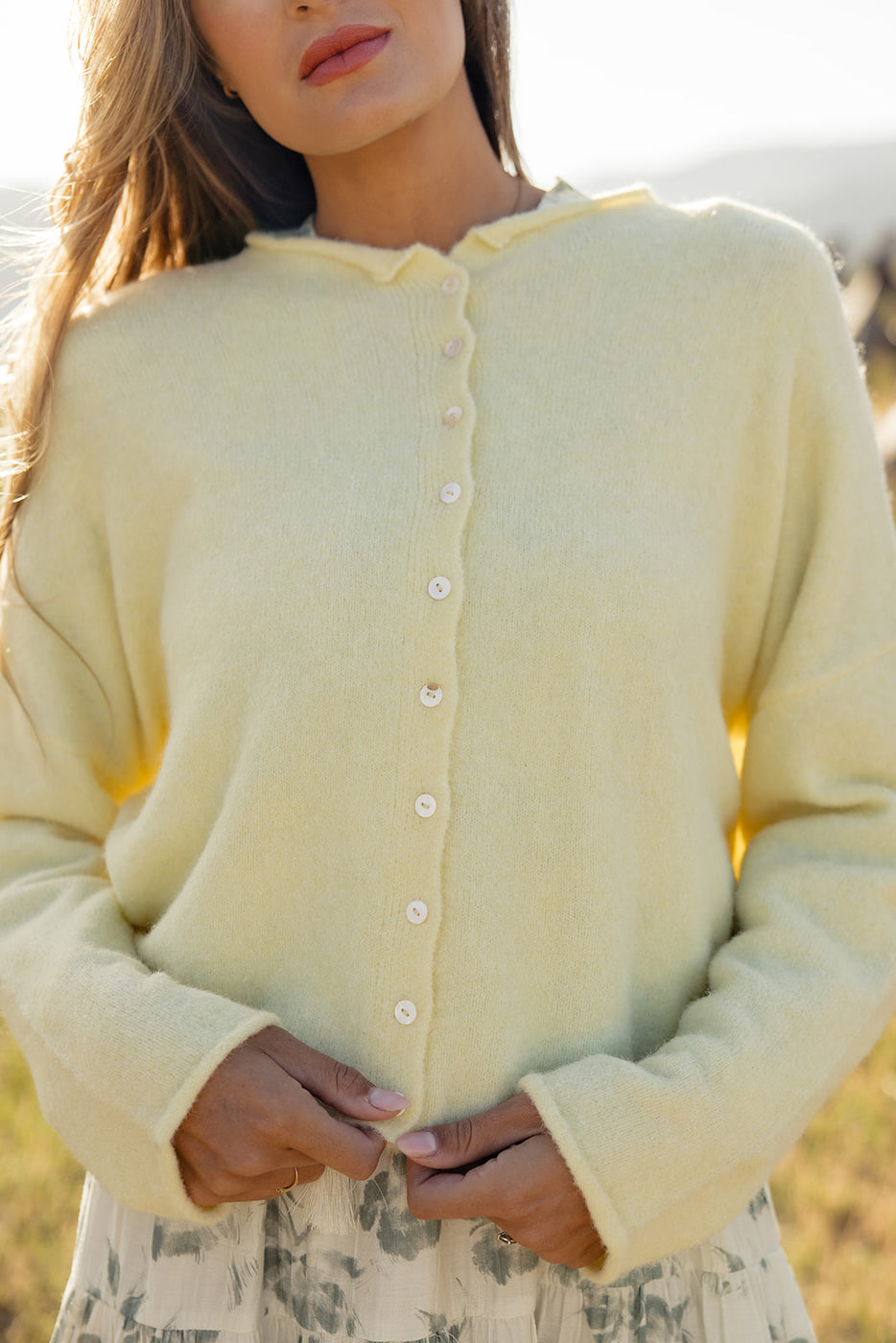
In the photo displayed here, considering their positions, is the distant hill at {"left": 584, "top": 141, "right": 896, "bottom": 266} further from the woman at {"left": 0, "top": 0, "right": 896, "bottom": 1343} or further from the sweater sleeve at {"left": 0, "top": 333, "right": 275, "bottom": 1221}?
the sweater sleeve at {"left": 0, "top": 333, "right": 275, "bottom": 1221}

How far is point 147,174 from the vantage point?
1858 mm

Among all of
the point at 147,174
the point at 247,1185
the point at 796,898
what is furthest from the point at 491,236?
the point at 247,1185

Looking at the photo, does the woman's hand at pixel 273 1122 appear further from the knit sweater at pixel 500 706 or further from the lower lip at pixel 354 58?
the lower lip at pixel 354 58

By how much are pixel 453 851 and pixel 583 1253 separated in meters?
0.44

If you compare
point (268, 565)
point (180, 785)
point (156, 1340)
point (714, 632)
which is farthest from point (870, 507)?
point (156, 1340)

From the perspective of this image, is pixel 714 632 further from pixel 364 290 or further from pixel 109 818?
pixel 109 818

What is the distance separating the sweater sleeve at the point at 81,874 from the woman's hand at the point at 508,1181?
24 cm

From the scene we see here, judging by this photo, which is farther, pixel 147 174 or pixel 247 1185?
pixel 147 174

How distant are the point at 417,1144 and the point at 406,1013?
13 cm

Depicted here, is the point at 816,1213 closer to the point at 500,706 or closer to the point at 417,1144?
the point at 417,1144

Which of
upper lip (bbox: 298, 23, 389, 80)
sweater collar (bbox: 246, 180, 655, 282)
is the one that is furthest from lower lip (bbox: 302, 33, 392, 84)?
sweater collar (bbox: 246, 180, 655, 282)

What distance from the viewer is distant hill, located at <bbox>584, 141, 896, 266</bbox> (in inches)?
243

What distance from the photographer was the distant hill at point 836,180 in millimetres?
6180

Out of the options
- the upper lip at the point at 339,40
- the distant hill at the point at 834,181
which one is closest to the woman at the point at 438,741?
the upper lip at the point at 339,40
